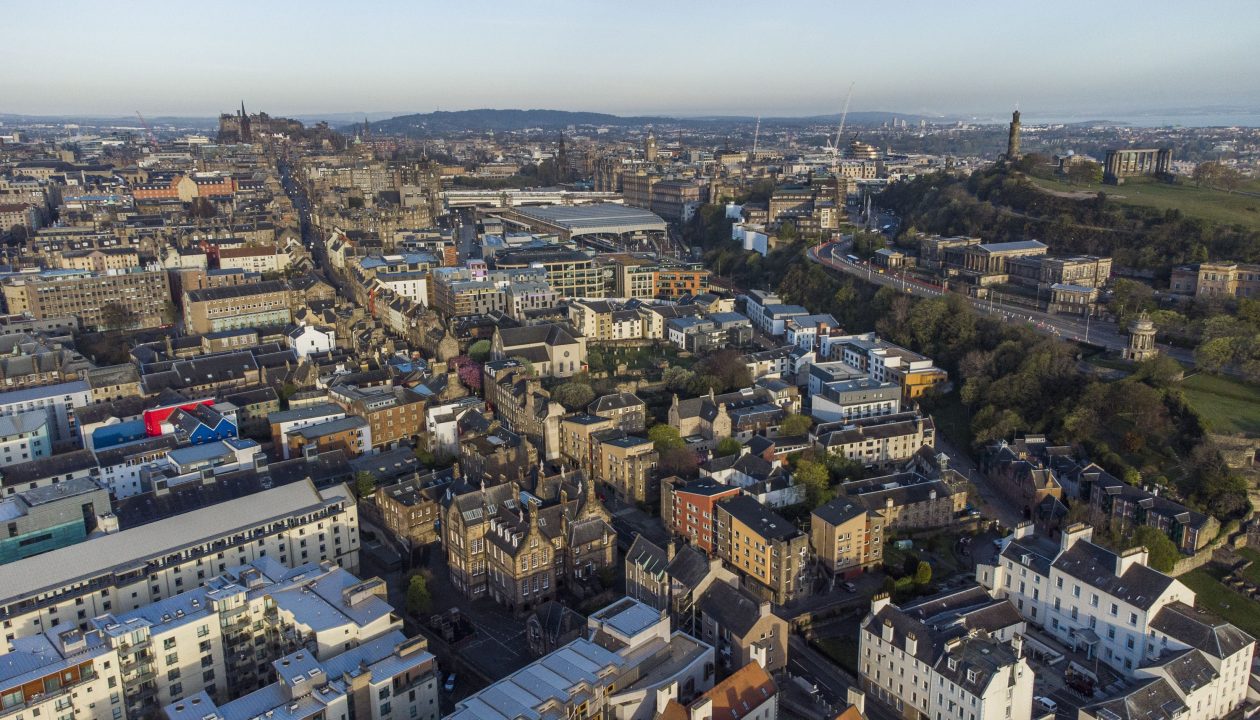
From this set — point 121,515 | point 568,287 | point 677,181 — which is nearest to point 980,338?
point 568,287

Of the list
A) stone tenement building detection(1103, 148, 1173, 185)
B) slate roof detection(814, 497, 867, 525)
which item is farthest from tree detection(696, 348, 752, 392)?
stone tenement building detection(1103, 148, 1173, 185)

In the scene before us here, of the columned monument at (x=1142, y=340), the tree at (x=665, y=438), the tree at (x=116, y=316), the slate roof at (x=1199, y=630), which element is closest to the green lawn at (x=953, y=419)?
the columned monument at (x=1142, y=340)

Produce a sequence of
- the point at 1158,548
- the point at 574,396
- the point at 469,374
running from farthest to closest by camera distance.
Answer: the point at 469,374
the point at 574,396
the point at 1158,548

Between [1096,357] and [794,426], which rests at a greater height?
[1096,357]

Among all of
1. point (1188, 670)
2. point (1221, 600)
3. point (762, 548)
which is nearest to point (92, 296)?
point (762, 548)

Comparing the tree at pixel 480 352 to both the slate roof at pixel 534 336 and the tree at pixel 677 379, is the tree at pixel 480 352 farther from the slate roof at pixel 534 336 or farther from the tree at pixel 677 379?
the tree at pixel 677 379

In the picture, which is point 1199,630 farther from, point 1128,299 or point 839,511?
point 1128,299
